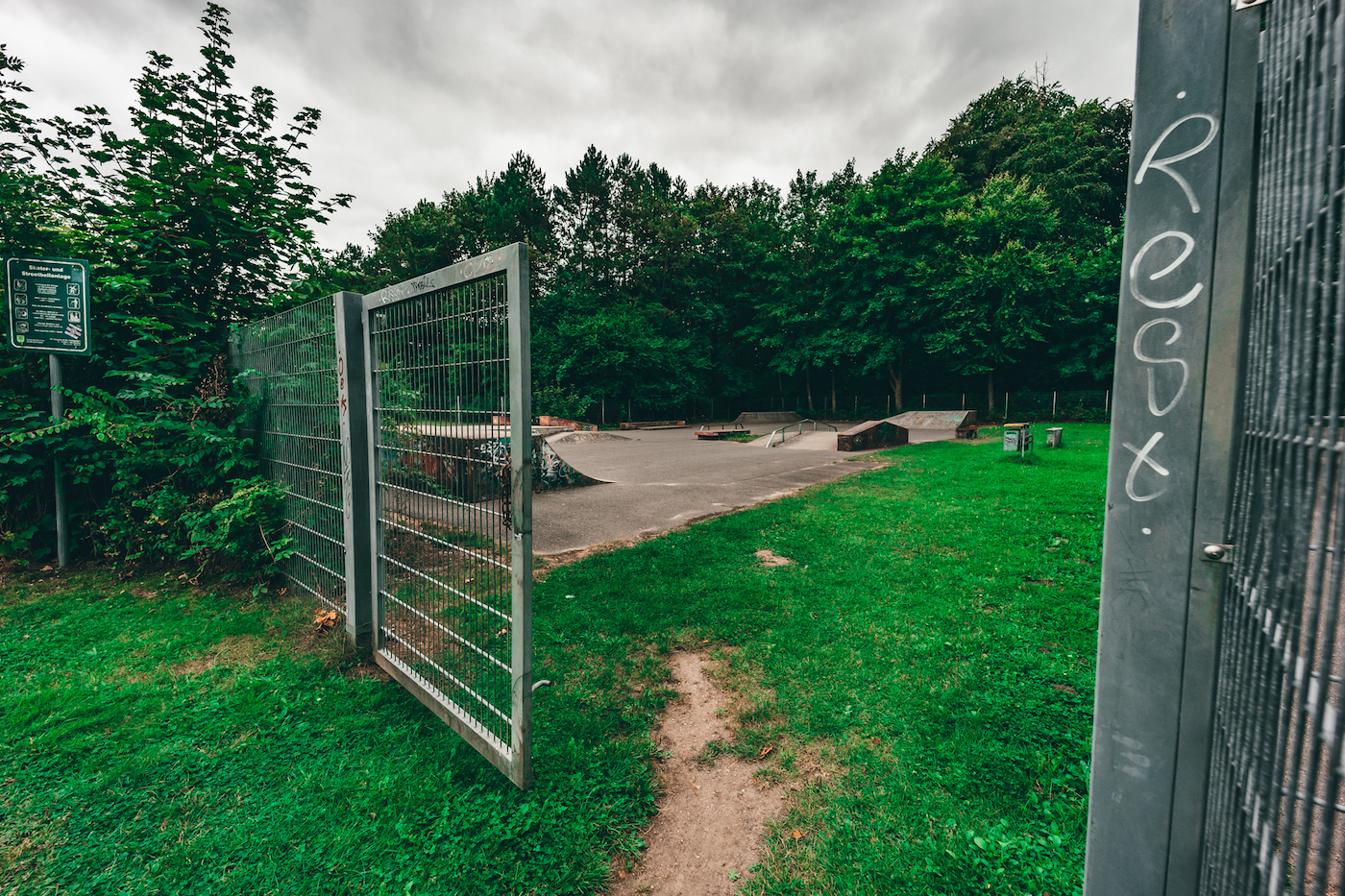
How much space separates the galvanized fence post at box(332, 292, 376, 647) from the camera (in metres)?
3.35

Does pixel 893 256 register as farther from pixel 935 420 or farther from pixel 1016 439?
pixel 1016 439

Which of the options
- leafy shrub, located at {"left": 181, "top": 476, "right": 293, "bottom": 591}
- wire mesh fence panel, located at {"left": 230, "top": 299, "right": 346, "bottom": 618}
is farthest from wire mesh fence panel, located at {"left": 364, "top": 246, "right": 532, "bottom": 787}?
leafy shrub, located at {"left": 181, "top": 476, "right": 293, "bottom": 591}

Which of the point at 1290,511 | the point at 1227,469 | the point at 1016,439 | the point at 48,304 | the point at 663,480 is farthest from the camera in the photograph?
the point at 1016,439

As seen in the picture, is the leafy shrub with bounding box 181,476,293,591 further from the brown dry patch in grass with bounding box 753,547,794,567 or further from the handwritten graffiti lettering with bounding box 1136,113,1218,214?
the handwritten graffiti lettering with bounding box 1136,113,1218,214

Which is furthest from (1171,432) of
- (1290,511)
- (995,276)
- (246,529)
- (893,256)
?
(893,256)

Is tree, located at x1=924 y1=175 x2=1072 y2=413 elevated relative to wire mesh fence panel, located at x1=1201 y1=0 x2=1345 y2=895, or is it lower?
elevated

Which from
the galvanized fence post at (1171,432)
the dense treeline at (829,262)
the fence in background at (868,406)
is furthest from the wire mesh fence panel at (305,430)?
the fence in background at (868,406)

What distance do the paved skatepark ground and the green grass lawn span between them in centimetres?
201

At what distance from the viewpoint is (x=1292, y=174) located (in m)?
0.96

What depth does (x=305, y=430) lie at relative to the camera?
3996 millimetres

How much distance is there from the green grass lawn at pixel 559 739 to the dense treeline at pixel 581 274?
1086 millimetres

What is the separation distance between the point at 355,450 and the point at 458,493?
1.20m

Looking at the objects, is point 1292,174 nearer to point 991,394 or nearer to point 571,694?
point 571,694

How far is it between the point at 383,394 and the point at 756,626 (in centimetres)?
307
